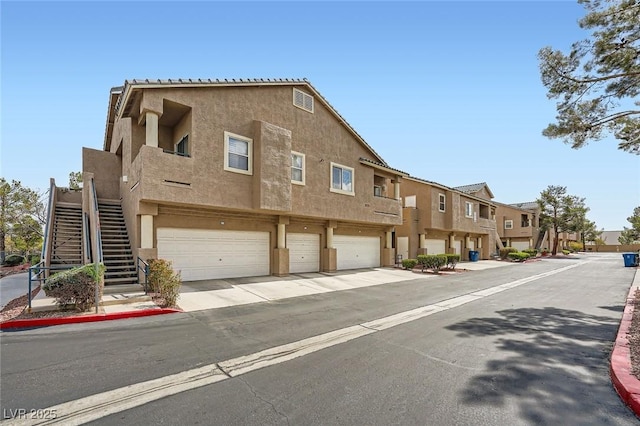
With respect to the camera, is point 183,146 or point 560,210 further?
point 560,210

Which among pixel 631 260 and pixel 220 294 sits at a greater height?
pixel 220 294

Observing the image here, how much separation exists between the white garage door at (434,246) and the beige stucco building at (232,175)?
10.6 meters

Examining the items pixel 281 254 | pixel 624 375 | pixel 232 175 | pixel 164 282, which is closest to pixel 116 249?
pixel 164 282

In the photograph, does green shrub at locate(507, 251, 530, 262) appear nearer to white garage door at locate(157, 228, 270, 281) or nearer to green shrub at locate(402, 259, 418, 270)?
green shrub at locate(402, 259, 418, 270)

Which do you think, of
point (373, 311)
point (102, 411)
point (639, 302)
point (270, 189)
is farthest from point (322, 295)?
point (639, 302)

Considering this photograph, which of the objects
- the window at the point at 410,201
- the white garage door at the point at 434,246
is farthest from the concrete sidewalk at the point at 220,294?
the white garage door at the point at 434,246

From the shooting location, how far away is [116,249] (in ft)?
41.3

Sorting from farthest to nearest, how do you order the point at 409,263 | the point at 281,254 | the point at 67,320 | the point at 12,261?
the point at 12,261 < the point at 409,263 < the point at 281,254 < the point at 67,320

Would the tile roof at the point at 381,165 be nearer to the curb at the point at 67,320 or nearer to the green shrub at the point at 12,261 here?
the curb at the point at 67,320

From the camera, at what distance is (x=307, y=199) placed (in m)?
16.5

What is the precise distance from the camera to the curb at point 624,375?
13.2 feet

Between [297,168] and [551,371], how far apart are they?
43.2ft

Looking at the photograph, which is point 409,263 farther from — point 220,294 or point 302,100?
point 220,294

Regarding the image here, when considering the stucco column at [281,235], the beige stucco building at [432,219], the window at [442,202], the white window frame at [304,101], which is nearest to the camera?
the stucco column at [281,235]
